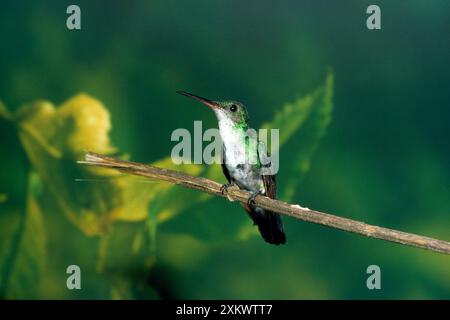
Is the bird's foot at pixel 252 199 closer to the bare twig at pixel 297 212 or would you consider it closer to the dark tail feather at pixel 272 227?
the bare twig at pixel 297 212

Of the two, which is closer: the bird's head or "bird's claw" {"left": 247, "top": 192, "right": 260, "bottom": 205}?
"bird's claw" {"left": 247, "top": 192, "right": 260, "bottom": 205}

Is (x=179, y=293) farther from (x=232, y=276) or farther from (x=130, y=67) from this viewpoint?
(x=130, y=67)

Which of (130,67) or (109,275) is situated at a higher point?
(130,67)

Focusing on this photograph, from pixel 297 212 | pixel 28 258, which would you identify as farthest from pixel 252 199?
pixel 28 258

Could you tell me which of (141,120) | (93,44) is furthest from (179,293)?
(93,44)

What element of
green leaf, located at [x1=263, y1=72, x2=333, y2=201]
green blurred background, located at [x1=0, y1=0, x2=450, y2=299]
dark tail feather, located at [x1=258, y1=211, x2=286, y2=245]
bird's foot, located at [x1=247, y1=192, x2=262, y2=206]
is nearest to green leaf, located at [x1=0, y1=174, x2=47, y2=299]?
green blurred background, located at [x1=0, y1=0, x2=450, y2=299]

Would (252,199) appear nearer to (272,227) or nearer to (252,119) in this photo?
(272,227)

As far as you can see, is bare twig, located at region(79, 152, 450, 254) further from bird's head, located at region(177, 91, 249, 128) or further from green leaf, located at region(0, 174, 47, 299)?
green leaf, located at region(0, 174, 47, 299)
